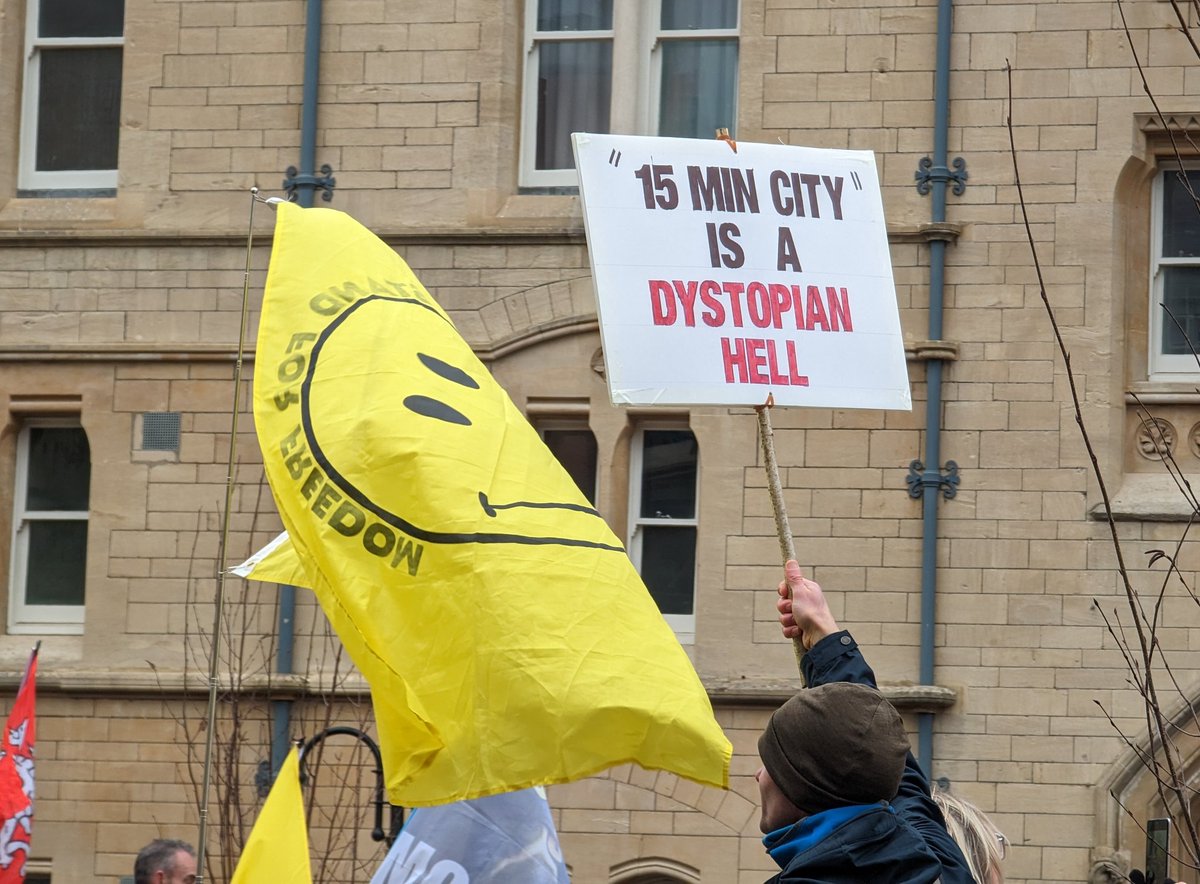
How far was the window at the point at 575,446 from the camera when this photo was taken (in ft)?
39.5

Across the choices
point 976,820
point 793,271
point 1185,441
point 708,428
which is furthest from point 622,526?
point 976,820

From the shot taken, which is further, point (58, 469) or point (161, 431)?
point (58, 469)

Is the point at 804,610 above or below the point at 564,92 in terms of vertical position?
below

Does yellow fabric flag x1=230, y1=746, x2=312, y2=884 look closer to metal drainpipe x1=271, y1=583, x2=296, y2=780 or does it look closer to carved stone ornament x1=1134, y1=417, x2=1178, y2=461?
metal drainpipe x1=271, y1=583, x2=296, y2=780

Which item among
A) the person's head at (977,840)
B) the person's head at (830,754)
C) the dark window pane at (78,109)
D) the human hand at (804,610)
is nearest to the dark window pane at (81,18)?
the dark window pane at (78,109)

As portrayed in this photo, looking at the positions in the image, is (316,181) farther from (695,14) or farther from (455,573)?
(455,573)

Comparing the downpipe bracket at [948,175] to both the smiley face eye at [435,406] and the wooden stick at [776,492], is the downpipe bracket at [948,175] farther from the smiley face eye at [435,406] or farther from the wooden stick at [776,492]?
the wooden stick at [776,492]

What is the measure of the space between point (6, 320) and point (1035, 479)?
6.49 metres

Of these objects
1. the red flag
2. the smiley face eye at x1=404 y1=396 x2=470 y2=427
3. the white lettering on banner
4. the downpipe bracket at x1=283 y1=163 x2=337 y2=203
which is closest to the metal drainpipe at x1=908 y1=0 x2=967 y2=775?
the downpipe bracket at x1=283 y1=163 x2=337 y2=203

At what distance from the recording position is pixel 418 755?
4.48m

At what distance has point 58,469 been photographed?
1270cm

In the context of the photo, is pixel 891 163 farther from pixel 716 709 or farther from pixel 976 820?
pixel 976 820

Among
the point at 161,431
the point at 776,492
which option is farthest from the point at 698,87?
the point at 776,492

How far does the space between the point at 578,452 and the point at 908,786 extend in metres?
8.53
